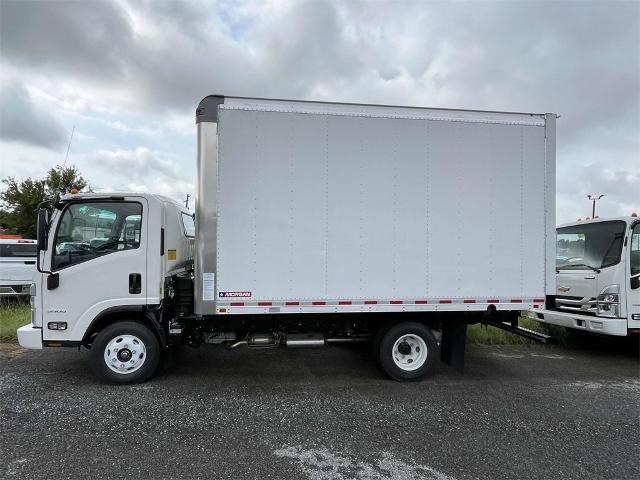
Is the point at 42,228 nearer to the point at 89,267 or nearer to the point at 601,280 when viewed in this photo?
the point at 89,267

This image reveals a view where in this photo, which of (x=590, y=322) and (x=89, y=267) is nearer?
(x=89, y=267)

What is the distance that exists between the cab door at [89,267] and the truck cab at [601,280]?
5158mm

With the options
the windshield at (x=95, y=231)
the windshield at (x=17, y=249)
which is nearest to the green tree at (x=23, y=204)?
the windshield at (x=17, y=249)

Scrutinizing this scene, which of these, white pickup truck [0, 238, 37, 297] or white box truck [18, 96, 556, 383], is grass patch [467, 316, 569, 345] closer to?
white box truck [18, 96, 556, 383]

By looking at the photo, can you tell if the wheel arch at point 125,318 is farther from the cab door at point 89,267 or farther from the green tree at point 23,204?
the green tree at point 23,204

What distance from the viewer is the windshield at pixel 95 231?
4.88 meters

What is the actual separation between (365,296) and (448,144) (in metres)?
2.08

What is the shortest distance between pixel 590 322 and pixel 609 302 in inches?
15.3

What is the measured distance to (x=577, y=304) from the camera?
6.62 m

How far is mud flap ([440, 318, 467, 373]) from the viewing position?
539cm

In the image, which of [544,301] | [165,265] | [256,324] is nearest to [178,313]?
[165,265]

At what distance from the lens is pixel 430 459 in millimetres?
3441

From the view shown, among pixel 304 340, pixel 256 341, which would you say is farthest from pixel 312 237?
pixel 256 341

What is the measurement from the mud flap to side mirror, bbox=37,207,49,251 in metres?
4.88
